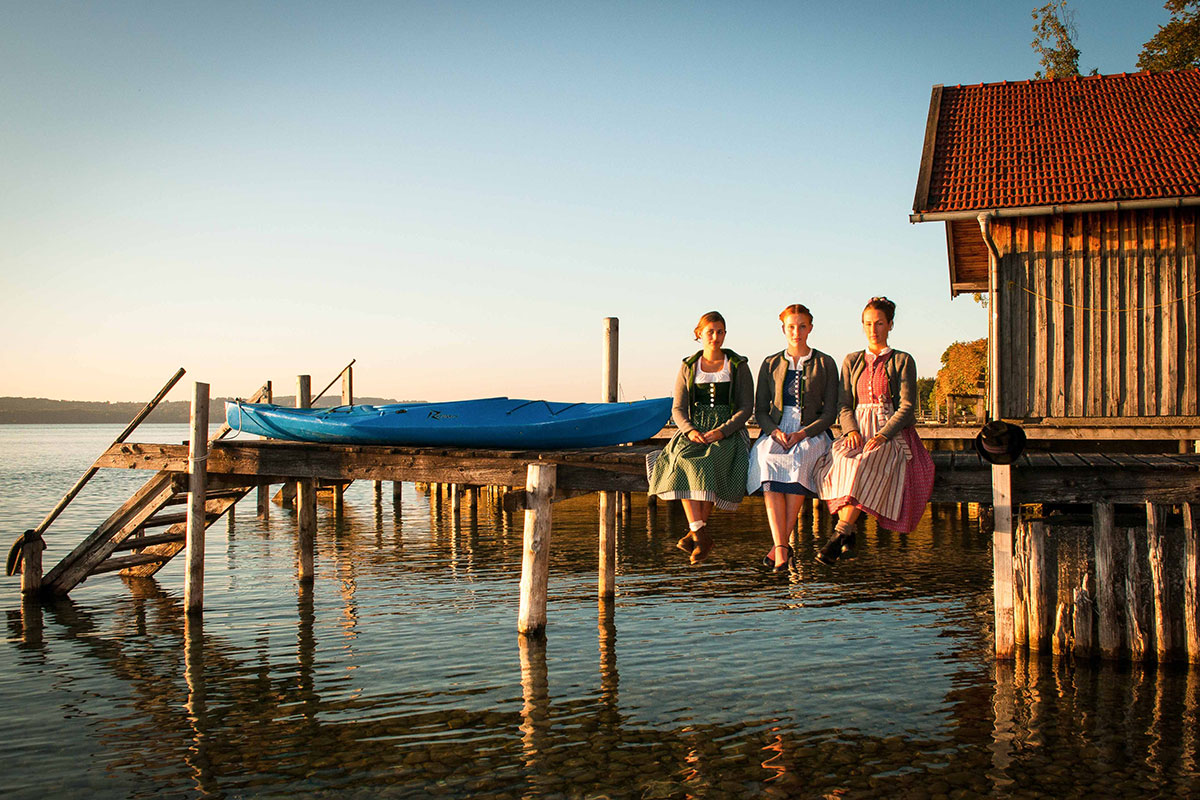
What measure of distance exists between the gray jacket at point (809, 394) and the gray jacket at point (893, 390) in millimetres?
99

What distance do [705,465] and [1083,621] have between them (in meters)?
3.91

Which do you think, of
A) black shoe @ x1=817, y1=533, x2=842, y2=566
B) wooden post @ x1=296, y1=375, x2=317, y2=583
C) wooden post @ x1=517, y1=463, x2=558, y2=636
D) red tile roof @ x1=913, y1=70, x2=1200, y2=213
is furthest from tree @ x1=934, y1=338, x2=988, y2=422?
black shoe @ x1=817, y1=533, x2=842, y2=566

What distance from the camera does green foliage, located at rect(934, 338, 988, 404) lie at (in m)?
44.0

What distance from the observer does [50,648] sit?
10.9 m

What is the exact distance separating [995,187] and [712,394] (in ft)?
24.8

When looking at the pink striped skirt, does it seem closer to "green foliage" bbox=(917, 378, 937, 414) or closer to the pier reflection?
the pier reflection

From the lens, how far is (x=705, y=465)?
320 inches

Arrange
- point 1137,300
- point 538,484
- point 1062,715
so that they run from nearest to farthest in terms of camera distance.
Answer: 1. point 1062,715
2. point 538,484
3. point 1137,300

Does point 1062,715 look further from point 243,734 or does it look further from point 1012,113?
point 1012,113

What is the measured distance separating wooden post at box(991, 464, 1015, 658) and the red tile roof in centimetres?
597

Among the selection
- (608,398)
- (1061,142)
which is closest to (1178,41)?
(1061,142)

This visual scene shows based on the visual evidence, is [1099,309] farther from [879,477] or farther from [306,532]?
[306,532]

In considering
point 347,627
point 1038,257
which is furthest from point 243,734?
point 1038,257

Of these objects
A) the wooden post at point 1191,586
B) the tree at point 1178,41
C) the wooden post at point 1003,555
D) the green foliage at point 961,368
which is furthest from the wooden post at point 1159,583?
the green foliage at point 961,368
